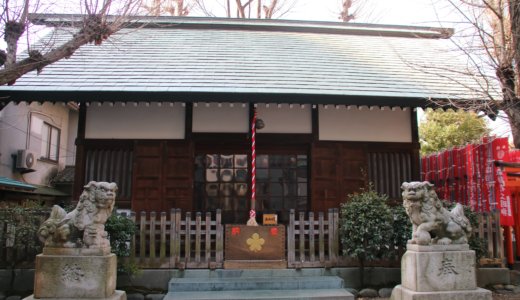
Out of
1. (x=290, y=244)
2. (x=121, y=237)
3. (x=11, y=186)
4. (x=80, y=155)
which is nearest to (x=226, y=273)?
(x=290, y=244)

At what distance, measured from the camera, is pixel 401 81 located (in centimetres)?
998

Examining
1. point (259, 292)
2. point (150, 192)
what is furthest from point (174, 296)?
point (150, 192)

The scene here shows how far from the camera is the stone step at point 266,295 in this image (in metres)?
6.79

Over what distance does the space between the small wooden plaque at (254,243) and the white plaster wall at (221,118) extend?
284 centimetres

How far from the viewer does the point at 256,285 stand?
291 inches

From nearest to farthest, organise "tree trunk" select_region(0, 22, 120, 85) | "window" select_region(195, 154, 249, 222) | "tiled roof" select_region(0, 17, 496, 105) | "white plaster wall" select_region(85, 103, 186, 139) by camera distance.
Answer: "tree trunk" select_region(0, 22, 120, 85) < "tiled roof" select_region(0, 17, 496, 105) < "white plaster wall" select_region(85, 103, 186, 139) < "window" select_region(195, 154, 249, 222)

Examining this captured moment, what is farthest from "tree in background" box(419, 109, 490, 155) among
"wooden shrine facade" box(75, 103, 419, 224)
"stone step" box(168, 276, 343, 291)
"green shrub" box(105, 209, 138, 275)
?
"green shrub" box(105, 209, 138, 275)

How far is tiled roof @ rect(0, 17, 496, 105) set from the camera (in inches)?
344

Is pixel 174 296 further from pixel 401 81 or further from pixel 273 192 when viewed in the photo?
pixel 401 81

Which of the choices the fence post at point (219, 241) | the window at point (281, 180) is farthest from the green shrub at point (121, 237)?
the window at point (281, 180)

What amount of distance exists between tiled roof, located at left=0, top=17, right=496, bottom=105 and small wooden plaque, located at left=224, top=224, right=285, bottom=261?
9.24 feet

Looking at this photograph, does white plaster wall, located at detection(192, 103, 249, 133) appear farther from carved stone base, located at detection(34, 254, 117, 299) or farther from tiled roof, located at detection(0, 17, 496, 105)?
carved stone base, located at detection(34, 254, 117, 299)

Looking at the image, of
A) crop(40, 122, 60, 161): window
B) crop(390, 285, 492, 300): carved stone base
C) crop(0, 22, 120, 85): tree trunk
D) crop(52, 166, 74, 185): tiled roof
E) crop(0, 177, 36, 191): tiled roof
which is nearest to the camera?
crop(390, 285, 492, 300): carved stone base

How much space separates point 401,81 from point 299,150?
3067 millimetres
